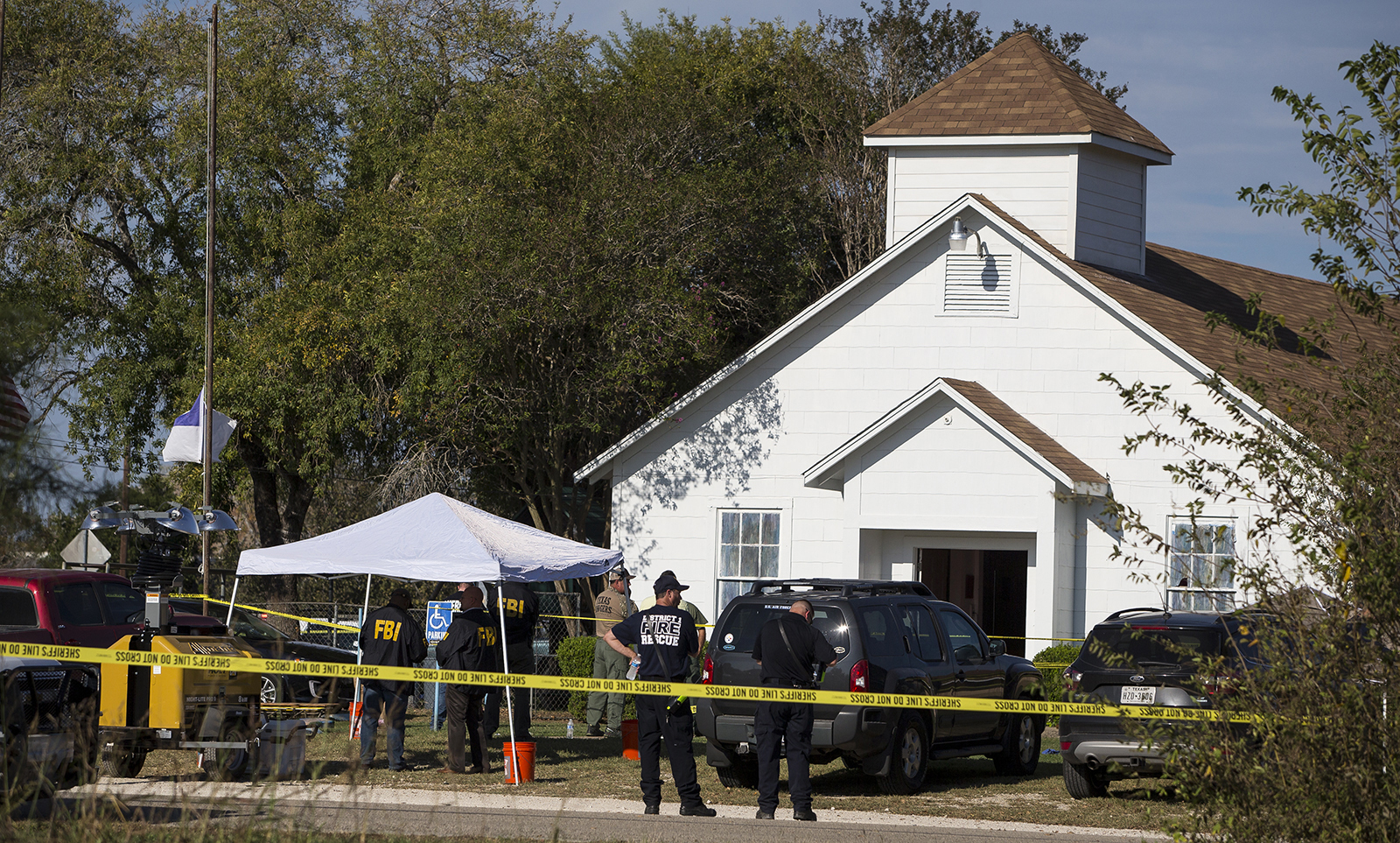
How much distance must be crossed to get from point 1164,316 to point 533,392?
390 inches

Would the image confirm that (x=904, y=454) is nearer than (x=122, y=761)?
No

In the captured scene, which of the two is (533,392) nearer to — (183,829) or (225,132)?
(225,132)

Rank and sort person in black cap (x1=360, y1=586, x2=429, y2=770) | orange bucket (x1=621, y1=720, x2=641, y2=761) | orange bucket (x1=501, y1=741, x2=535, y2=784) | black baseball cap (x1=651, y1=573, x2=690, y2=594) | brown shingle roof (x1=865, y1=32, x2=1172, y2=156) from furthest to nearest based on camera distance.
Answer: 1. brown shingle roof (x1=865, y1=32, x2=1172, y2=156)
2. orange bucket (x1=621, y1=720, x2=641, y2=761)
3. person in black cap (x1=360, y1=586, x2=429, y2=770)
4. orange bucket (x1=501, y1=741, x2=535, y2=784)
5. black baseball cap (x1=651, y1=573, x2=690, y2=594)

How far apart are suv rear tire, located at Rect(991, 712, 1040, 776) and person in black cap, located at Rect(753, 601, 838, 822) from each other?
3.63 m

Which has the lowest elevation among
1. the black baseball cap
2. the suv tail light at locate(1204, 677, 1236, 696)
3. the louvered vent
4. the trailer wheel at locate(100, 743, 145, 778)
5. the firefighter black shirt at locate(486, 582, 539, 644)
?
the trailer wheel at locate(100, 743, 145, 778)

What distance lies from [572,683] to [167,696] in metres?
3.54

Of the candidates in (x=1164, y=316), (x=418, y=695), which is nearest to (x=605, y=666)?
(x=418, y=695)

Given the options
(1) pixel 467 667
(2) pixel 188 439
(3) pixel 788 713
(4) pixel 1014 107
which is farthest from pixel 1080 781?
(2) pixel 188 439

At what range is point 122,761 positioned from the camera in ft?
42.7

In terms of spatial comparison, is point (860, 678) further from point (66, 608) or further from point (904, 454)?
point (66, 608)

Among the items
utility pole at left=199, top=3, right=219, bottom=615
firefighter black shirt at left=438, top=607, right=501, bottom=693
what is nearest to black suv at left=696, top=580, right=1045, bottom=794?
firefighter black shirt at left=438, top=607, right=501, bottom=693

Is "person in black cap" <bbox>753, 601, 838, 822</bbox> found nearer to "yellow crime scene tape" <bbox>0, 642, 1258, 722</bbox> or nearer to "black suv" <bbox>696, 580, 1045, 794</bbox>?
"yellow crime scene tape" <bbox>0, 642, 1258, 722</bbox>

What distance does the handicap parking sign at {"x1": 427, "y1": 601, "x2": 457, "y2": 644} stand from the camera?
19500 mm

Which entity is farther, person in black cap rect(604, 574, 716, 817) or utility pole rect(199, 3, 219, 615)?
utility pole rect(199, 3, 219, 615)
